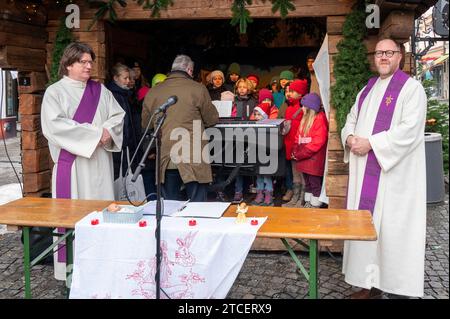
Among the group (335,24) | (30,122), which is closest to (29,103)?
(30,122)

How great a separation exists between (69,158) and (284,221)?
2.19m

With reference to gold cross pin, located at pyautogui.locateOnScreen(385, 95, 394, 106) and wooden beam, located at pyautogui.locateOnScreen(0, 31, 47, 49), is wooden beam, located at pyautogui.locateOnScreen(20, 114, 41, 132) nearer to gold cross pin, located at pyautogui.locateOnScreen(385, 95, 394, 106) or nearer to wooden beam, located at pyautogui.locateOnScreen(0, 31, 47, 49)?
wooden beam, located at pyautogui.locateOnScreen(0, 31, 47, 49)

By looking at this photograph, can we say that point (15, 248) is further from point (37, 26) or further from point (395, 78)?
point (395, 78)

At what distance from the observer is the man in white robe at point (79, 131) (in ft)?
14.6

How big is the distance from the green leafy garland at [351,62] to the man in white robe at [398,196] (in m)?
0.96

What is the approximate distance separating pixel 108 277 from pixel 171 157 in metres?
1.65

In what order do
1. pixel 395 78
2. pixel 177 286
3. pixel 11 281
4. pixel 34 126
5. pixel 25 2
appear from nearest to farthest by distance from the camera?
pixel 177 286, pixel 395 78, pixel 11 281, pixel 25 2, pixel 34 126

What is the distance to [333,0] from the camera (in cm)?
511

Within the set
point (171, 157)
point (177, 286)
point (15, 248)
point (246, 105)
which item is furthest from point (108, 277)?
point (246, 105)

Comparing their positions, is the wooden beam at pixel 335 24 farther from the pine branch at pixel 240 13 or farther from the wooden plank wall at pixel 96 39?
the wooden plank wall at pixel 96 39

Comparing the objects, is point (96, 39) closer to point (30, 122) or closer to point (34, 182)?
point (30, 122)

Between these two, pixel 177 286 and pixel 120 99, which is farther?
pixel 120 99

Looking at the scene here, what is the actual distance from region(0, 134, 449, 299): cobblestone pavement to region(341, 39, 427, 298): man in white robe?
0.23 m

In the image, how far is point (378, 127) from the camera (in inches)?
159
